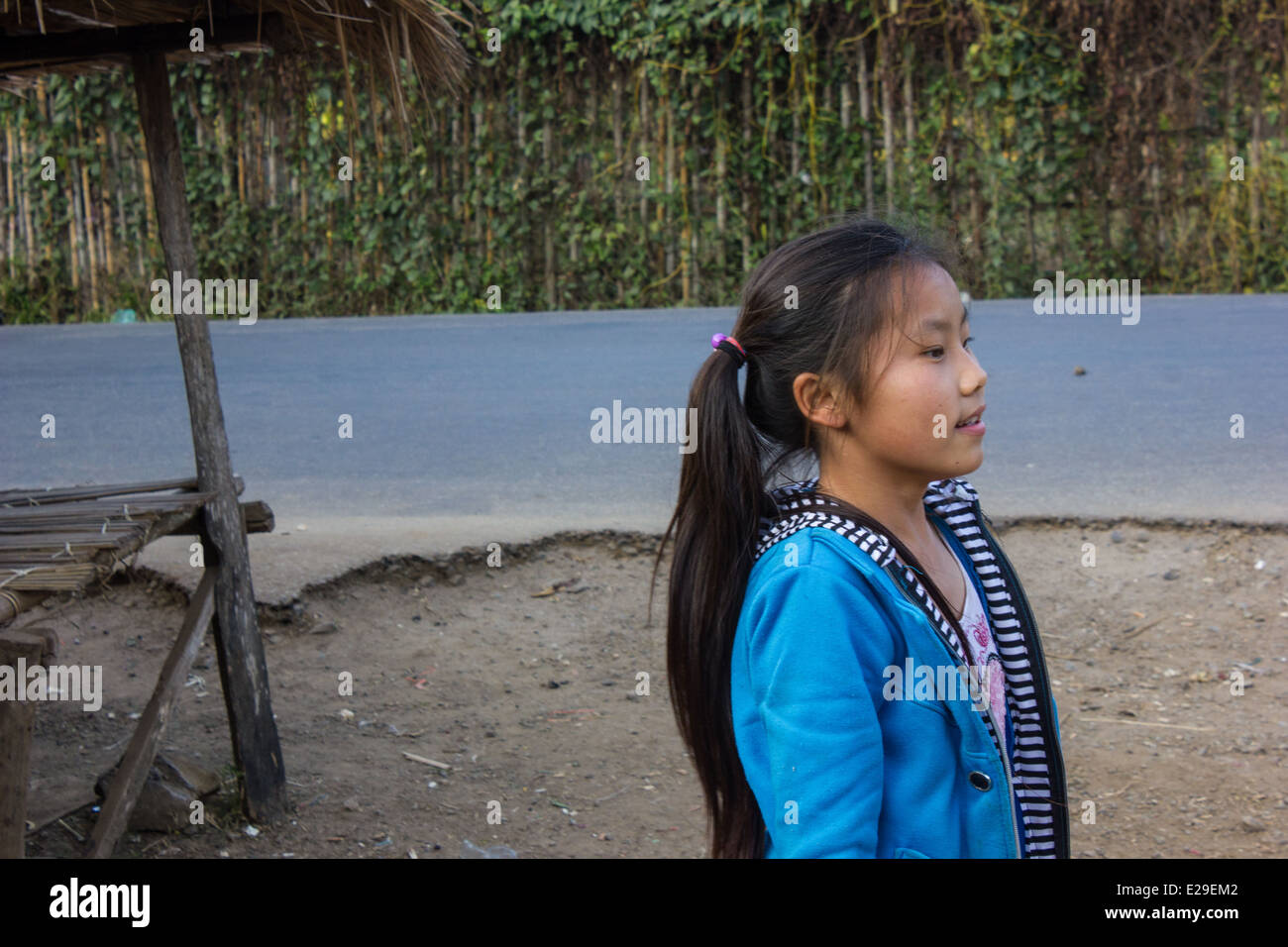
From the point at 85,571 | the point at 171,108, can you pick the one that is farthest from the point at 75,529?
the point at 171,108

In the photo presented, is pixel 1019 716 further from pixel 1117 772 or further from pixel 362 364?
pixel 362 364

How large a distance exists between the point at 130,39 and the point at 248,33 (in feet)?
1.04

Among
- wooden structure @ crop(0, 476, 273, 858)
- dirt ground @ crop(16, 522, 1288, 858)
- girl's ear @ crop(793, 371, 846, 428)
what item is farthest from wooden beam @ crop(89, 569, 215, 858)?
girl's ear @ crop(793, 371, 846, 428)

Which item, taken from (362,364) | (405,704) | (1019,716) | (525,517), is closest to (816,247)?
(1019,716)

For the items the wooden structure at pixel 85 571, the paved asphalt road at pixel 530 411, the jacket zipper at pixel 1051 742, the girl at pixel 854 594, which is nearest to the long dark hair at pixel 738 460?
the girl at pixel 854 594

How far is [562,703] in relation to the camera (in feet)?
14.2

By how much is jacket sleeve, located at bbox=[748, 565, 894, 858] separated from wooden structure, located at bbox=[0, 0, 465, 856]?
200cm

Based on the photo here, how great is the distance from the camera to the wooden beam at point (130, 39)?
316cm

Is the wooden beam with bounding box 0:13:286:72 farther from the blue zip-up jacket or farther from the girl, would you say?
the blue zip-up jacket

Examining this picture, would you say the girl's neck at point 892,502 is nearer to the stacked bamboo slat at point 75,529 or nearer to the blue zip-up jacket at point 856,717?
the blue zip-up jacket at point 856,717

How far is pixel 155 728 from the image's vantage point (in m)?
3.08

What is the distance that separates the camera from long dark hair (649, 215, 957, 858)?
1.67 metres

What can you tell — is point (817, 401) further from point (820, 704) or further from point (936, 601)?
point (820, 704)

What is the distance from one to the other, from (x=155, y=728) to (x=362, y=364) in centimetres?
375
